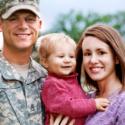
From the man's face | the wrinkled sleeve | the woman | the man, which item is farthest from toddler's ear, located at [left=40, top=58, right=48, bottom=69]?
the wrinkled sleeve

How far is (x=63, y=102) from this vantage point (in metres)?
4.29

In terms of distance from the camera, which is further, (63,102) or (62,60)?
(62,60)

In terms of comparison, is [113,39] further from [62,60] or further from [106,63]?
[62,60]

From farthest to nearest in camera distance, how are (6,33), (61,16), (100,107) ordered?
(61,16)
(6,33)
(100,107)

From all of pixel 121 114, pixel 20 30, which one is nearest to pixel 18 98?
pixel 20 30

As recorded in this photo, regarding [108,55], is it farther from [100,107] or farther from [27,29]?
[27,29]

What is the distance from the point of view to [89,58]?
4.26 meters

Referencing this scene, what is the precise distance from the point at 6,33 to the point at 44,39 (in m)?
0.31

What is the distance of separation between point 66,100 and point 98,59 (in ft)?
1.31

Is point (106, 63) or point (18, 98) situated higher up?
point (106, 63)

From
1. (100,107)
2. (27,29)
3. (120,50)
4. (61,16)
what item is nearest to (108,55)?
(120,50)

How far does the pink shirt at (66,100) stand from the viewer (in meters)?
4.26

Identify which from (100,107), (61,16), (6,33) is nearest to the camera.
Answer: (100,107)

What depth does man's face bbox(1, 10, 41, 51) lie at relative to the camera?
4.36 meters
